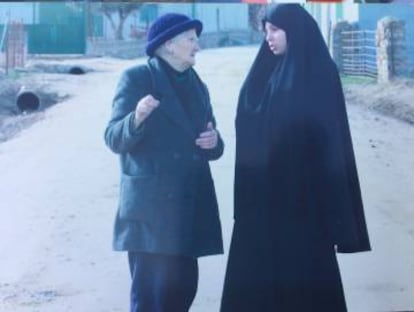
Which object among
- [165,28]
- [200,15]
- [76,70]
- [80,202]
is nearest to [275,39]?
[200,15]

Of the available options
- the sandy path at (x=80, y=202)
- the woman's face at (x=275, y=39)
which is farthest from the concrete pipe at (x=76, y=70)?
the woman's face at (x=275, y=39)

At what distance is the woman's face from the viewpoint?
315cm

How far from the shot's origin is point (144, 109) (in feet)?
9.71

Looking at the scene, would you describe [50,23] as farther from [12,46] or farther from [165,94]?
[165,94]

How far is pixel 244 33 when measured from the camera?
129 inches

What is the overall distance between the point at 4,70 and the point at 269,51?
112 cm

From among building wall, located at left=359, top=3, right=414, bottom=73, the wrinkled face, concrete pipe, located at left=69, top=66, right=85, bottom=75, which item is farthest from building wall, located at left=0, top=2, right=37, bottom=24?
building wall, located at left=359, top=3, right=414, bottom=73

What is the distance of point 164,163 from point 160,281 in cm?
46

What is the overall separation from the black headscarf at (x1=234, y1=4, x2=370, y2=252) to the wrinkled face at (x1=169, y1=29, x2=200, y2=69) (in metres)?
0.28

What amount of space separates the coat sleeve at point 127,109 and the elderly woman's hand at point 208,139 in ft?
0.80

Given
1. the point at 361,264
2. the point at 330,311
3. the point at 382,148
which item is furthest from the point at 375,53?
the point at 330,311

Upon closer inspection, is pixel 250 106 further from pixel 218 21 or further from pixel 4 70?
pixel 4 70

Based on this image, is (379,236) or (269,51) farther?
(379,236)

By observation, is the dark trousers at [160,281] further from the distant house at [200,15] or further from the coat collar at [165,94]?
the distant house at [200,15]
